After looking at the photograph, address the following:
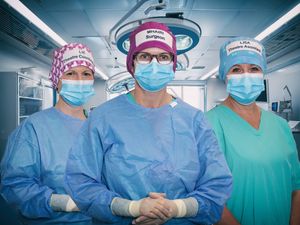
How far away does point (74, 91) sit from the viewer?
1569 mm

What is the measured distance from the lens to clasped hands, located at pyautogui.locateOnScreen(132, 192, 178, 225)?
2.76 feet

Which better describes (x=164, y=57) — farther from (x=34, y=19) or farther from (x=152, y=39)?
(x=34, y=19)

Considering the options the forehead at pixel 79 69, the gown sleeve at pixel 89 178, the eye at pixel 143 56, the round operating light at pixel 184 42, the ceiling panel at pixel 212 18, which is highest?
the ceiling panel at pixel 212 18

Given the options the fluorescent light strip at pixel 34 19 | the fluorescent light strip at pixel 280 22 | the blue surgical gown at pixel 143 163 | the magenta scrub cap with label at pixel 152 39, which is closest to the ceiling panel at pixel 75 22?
the fluorescent light strip at pixel 34 19

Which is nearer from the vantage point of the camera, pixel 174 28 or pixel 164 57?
pixel 164 57

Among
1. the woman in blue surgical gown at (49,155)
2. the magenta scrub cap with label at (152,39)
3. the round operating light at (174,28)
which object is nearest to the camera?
the magenta scrub cap with label at (152,39)

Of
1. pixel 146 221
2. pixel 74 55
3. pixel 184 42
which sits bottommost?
pixel 146 221

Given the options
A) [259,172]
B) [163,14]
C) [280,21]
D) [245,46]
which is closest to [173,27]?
[245,46]

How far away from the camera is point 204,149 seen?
40.7 inches

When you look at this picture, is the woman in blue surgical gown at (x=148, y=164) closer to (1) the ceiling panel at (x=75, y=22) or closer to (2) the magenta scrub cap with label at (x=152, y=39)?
(2) the magenta scrub cap with label at (x=152, y=39)

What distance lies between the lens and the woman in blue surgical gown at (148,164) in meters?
0.91

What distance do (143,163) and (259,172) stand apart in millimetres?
580

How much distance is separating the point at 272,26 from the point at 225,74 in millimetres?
3034

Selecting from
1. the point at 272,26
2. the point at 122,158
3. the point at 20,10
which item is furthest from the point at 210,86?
the point at 122,158
